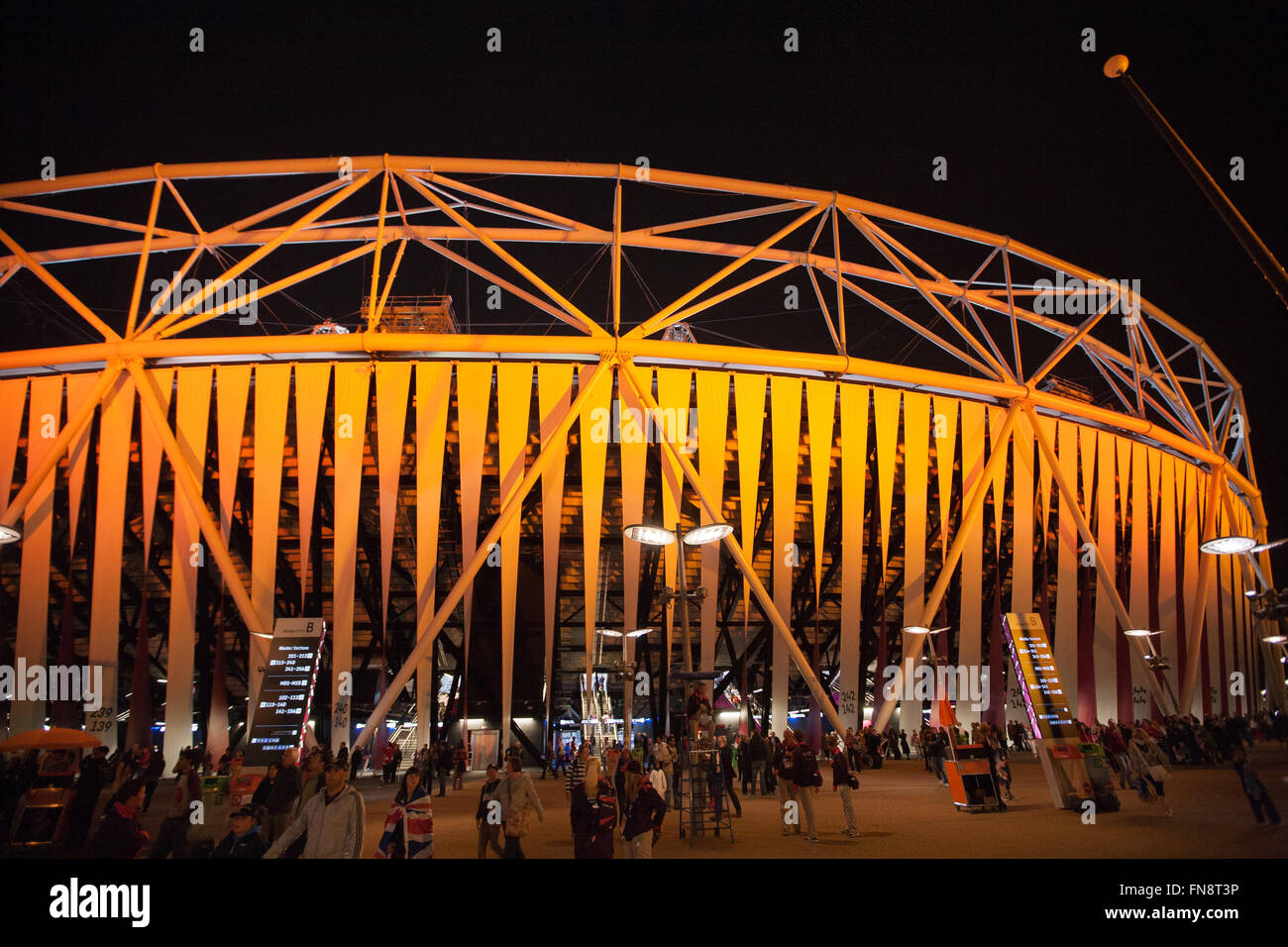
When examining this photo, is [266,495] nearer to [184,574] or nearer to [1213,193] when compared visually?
[184,574]

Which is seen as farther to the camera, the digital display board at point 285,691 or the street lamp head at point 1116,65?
the digital display board at point 285,691

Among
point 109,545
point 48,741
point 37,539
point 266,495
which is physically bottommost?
point 48,741

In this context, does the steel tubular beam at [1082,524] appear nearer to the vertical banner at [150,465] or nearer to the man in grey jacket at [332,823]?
the man in grey jacket at [332,823]

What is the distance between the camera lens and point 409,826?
7.63 m

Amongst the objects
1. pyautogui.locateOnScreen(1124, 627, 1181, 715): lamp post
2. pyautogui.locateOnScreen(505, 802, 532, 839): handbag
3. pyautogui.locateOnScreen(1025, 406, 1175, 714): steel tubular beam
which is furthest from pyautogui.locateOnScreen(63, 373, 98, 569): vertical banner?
pyautogui.locateOnScreen(1124, 627, 1181, 715): lamp post

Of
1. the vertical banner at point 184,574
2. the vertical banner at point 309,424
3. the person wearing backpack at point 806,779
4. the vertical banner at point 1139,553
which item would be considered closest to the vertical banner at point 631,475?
the vertical banner at point 309,424

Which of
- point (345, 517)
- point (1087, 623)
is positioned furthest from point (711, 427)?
point (1087, 623)

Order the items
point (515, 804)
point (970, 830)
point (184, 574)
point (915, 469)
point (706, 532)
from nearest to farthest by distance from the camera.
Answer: point (515, 804) < point (970, 830) < point (706, 532) < point (184, 574) < point (915, 469)

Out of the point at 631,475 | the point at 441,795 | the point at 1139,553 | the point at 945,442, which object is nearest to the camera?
the point at 441,795

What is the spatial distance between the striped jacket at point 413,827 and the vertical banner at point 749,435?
57.1 ft

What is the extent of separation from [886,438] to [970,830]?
47.8 ft

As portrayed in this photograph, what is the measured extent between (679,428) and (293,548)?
1780 centimetres

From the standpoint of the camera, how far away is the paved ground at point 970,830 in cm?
1086

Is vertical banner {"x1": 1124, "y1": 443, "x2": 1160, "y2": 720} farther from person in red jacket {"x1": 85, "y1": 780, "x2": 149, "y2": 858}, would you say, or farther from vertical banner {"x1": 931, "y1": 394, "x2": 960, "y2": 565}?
person in red jacket {"x1": 85, "y1": 780, "x2": 149, "y2": 858}
